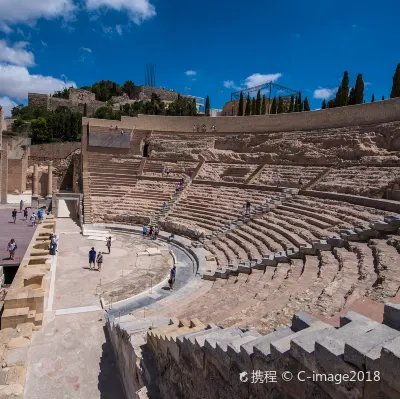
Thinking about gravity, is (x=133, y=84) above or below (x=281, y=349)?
above

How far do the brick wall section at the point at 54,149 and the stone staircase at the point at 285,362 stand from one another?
34.9 metres

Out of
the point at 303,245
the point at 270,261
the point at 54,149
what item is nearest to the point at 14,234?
the point at 270,261

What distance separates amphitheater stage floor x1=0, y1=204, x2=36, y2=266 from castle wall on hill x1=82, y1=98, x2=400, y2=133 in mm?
12244

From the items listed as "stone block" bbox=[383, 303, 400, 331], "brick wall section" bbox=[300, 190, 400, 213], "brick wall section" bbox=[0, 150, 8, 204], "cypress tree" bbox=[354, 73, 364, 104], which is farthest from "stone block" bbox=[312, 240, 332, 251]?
"brick wall section" bbox=[0, 150, 8, 204]

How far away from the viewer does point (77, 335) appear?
7.72m

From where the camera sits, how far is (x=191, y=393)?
4133mm

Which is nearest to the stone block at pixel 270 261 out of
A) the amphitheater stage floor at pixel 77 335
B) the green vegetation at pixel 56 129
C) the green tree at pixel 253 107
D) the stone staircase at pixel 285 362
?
the amphitheater stage floor at pixel 77 335

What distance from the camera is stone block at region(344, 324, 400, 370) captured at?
2.19 meters

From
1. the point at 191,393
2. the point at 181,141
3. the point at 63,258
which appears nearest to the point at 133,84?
the point at 181,141

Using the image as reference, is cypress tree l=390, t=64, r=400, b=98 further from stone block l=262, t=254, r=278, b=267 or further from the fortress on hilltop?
the fortress on hilltop

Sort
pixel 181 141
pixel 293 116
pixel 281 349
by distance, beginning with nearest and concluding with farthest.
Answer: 1. pixel 281 349
2. pixel 293 116
3. pixel 181 141

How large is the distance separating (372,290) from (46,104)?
64.0 m

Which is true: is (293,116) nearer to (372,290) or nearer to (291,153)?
(291,153)

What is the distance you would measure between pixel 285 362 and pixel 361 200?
39.6ft
